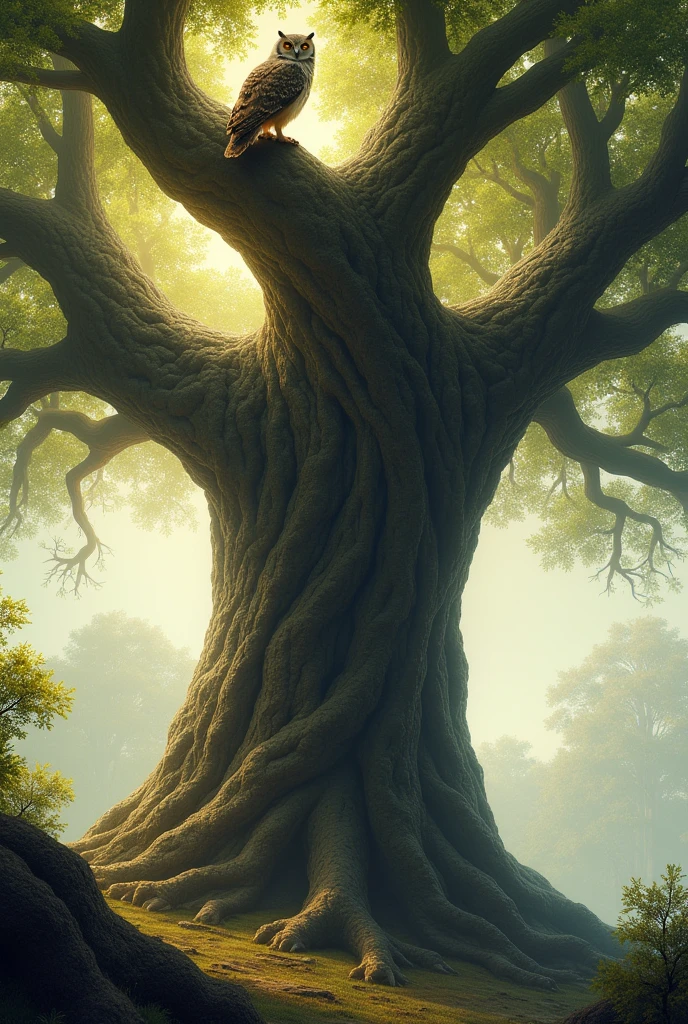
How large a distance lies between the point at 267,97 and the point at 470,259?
8787mm

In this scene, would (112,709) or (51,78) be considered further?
(112,709)

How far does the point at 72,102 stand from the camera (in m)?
11.2

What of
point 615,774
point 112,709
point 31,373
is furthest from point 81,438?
point 615,774

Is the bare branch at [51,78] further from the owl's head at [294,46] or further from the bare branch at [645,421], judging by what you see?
the bare branch at [645,421]

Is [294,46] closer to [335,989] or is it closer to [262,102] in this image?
[262,102]

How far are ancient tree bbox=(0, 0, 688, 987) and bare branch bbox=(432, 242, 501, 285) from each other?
4331 millimetres

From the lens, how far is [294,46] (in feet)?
25.9

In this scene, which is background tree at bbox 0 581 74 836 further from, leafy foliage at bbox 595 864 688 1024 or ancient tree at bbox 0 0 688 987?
leafy foliage at bbox 595 864 688 1024

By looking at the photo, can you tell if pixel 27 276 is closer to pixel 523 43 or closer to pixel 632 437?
pixel 523 43

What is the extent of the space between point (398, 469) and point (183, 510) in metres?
13.1

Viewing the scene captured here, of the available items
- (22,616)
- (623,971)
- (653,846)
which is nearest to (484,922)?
(623,971)

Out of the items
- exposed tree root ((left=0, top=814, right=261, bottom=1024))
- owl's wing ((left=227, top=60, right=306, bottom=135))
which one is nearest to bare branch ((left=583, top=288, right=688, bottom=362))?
owl's wing ((left=227, top=60, right=306, bottom=135))

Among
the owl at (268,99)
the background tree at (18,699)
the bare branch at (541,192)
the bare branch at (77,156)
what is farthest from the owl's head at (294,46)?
the bare branch at (541,192)

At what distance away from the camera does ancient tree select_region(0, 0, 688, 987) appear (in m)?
7.96
